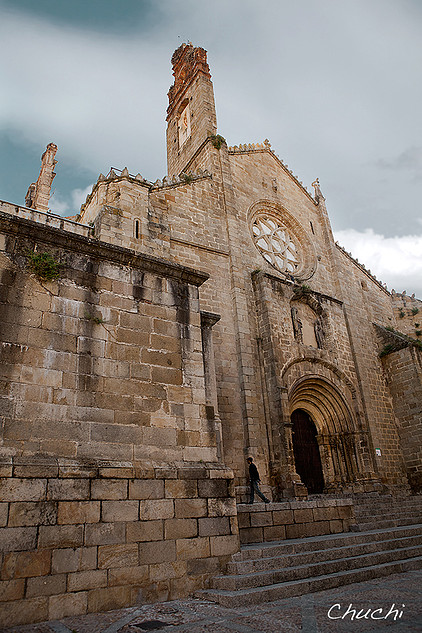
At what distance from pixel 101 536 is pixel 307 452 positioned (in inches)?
440

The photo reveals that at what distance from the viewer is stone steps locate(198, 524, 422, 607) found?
15.0ft

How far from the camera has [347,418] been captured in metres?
15.0

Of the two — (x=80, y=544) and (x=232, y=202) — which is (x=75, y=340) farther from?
(x=232, y=202)

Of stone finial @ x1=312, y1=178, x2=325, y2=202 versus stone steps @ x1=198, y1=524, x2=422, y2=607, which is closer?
stone steps @ x1=198, y1=524, x2=422, y2=607

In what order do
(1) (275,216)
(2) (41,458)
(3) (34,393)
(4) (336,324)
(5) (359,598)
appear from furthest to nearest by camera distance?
(1) (275,216) < (4) (336,324) < (3) (34,393) < (2) (41,458) < (5) (359,598)

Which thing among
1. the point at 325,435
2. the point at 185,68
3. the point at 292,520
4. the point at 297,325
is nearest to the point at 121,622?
the point at 292,520

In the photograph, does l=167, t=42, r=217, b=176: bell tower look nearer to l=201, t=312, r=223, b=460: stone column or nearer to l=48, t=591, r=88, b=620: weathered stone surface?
l=201, t=312, r=223, b=460: stone column

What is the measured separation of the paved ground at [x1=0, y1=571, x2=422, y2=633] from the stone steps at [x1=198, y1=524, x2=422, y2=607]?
0.51 feet

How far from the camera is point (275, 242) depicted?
57.3 ft

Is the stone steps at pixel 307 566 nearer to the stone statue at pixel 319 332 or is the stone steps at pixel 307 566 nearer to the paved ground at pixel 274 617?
the paved ground at pixel 274 617

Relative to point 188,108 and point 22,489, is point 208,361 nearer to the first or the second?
point 22,489

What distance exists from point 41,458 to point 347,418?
12.4m

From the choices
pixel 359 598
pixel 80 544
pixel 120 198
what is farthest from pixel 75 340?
pixel 120 198

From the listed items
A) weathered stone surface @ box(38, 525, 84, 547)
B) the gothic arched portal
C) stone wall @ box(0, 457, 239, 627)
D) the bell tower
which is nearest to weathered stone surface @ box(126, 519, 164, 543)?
stone wall @ box(0, 457, 239, 627)
